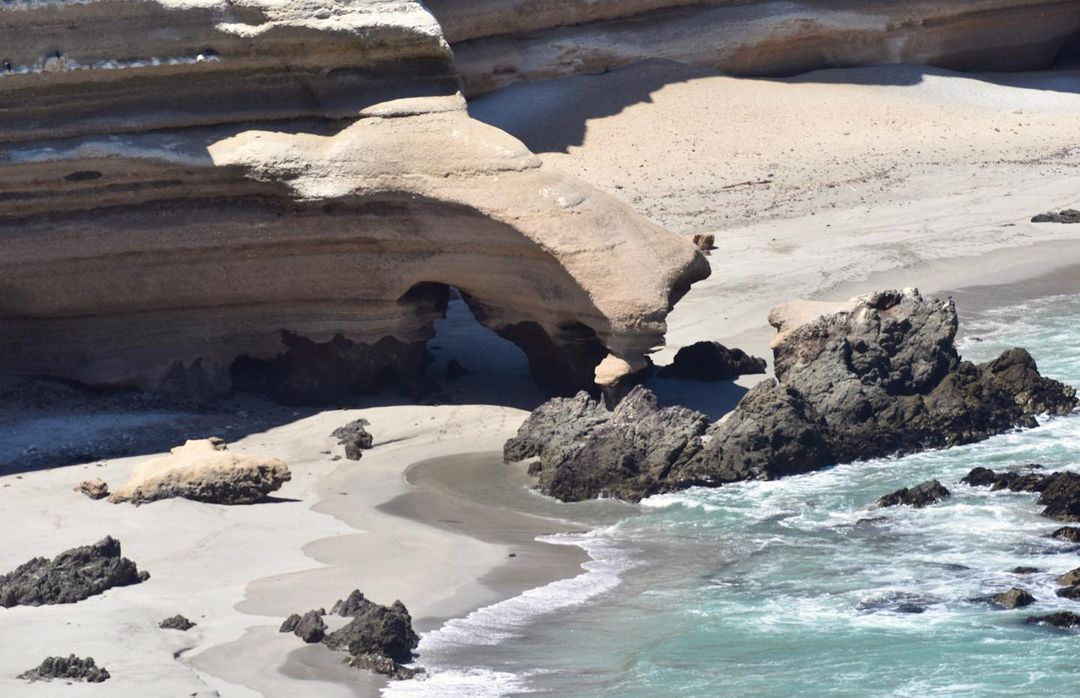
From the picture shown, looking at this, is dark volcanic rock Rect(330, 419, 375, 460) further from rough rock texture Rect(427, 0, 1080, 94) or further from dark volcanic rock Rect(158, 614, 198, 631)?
rough rock texture Rect(427, 0, 1080, 94)

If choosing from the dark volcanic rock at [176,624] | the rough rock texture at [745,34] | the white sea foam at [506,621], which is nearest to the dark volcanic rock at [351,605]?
the white sea foam at [506,621]

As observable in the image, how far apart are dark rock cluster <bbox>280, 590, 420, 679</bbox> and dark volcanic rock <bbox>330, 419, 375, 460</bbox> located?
414 cm

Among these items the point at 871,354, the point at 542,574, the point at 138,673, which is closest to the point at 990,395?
the point at 871,354

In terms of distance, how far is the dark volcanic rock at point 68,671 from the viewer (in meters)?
8.94

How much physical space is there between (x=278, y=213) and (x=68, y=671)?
6.37m

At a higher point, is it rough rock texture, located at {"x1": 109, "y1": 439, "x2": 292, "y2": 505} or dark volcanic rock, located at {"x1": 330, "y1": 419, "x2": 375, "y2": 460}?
rough rock texture, located at {"x1": 109, "y1": 439, "x2": 292, "y2": 505}

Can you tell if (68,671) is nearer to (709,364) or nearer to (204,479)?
(204,479)

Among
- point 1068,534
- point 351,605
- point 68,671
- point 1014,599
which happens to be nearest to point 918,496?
point 1068,534

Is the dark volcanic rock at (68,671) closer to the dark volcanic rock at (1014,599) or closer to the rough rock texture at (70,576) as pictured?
the rough rock texture at (70,576)

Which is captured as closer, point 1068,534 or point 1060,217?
point 1068,534

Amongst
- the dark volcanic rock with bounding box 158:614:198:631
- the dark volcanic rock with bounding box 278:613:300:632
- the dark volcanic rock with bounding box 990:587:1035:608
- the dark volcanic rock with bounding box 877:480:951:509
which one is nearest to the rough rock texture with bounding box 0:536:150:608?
the dark volcanic rock with bounding box 158:614:198:631

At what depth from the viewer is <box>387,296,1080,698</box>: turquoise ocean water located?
31.2 ft

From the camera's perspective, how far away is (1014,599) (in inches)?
410

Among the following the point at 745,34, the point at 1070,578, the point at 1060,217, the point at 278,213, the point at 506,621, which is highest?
the point at 745,34
